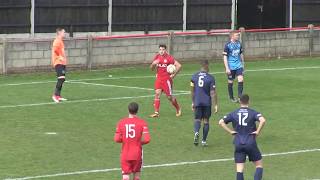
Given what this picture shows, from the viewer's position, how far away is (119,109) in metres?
25.5

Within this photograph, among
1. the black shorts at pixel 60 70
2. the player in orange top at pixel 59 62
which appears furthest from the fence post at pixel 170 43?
the black shorts at pixel 60 70

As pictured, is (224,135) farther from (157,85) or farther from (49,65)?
(49,65)

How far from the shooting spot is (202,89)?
20.3m

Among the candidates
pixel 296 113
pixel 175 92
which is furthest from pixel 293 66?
pixel 296 113

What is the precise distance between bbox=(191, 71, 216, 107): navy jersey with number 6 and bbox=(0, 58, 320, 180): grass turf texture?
101 cm

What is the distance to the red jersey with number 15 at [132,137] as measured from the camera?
14.8 m

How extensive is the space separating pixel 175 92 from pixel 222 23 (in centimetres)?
1521

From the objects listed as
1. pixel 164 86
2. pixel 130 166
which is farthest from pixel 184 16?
pixel 130 166

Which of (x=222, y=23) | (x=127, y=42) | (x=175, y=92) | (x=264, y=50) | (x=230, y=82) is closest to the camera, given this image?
(x=230, y=82)

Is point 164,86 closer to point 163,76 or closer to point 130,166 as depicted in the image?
point 163,76

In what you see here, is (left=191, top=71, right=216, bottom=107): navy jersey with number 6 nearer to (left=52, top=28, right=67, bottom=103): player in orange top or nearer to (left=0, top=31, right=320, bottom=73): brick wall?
(left=52, top=28, right=67, bottom=103): player in orange top

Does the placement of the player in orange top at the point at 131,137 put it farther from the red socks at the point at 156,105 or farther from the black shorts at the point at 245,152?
the red socks at the point at 156,105

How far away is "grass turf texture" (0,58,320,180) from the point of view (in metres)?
17.8

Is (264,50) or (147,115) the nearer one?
(147,115)
